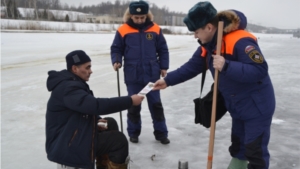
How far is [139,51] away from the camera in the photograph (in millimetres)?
3822

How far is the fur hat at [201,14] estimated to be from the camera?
91.0 inches

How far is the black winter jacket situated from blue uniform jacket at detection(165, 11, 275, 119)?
36.5 inches

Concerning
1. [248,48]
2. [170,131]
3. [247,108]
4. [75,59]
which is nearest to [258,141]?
[247,108]

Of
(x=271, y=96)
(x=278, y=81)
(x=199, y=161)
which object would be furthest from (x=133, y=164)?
(x=278, y=81)

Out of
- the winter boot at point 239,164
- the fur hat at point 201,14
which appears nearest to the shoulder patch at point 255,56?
the fur hat at point 201,14

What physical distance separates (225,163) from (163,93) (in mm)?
3484

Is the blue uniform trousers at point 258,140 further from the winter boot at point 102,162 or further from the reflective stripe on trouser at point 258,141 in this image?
the winter boot at point 102,162

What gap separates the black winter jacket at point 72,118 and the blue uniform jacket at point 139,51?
4.36 feet

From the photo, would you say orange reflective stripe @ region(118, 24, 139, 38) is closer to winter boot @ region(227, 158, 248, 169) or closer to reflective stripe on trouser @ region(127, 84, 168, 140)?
reflective stripe on trouser @ region(127, 84, 168, 140)

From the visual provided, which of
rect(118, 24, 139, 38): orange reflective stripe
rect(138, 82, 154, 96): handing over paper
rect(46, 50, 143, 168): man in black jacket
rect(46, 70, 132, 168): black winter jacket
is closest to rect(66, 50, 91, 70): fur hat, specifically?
→ rect(46, 50, 143, 168): man in black jacket

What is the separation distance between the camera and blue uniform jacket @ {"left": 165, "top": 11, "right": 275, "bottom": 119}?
7.13ft

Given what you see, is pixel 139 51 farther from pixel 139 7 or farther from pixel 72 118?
pixel 72 118

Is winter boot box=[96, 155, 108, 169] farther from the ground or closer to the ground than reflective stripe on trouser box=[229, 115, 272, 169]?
closer to the ground

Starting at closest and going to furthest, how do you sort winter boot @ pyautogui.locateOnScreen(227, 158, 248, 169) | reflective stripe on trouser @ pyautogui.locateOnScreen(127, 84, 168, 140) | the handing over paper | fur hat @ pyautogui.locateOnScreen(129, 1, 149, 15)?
1. the handing over paper
2. winter boot @ pyautogui.locateOnScreen(227, 158, 248, 169)
3. fur hat @ pyautogui.locateOnScreen(129, 1, 149, 15)
4. reflective stripe on trouser @ pyautogui.locateOnScreen(127, 84, 168, 140)
